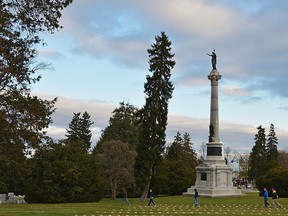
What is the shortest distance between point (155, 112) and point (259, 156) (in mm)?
47176

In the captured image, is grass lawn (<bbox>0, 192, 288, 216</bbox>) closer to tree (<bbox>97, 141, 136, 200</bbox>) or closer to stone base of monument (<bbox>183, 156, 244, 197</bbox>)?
stone base of monument (<bbox>183, 156, 244, 197</bbox>)

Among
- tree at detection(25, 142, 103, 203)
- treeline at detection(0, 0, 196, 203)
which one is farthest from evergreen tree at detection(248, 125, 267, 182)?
tree at detection(25, 142, 103, 203)

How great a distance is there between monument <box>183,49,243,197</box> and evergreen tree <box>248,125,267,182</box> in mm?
32801

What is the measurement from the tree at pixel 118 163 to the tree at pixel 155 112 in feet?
29.9

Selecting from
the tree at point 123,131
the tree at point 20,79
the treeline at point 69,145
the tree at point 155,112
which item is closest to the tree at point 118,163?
the treeline at point 69,145

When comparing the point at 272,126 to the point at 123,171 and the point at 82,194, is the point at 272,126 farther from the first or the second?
the point at 82,194

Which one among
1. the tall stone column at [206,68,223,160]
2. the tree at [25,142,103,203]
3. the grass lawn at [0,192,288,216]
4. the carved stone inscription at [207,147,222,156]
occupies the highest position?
the tall stone column at [206,68,223,160]

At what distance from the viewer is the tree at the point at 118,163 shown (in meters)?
50.4

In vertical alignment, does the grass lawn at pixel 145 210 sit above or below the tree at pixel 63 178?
below

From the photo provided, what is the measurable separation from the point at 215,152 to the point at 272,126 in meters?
42.1

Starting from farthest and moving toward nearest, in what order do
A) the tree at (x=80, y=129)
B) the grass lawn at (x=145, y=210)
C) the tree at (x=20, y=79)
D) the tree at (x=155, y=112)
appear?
the tree at (x=80, y=129), the tree at (x=155, y=112), the grass lawn at (x=145, y=210), the tree at (x=20, y=79)

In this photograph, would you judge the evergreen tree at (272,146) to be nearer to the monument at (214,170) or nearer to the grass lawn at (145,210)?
the monument at (214,170)

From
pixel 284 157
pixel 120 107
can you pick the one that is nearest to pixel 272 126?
pixel 284 157

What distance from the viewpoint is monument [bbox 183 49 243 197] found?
46625mm
